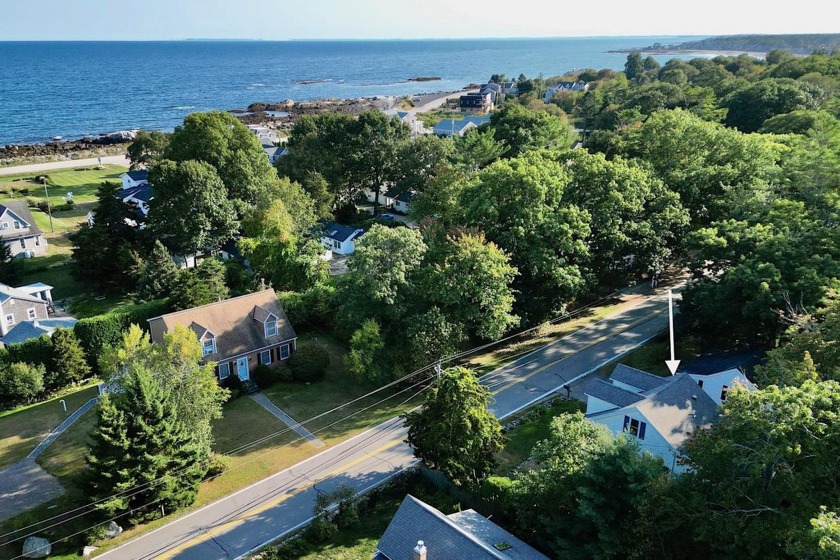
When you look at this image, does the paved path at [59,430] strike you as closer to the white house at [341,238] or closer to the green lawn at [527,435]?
the green lawn at [527,435]

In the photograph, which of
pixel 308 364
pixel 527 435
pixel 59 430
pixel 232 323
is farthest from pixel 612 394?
pixel 59 430

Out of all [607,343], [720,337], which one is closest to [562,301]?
[607,343]

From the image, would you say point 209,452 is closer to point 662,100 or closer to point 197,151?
point 197,151

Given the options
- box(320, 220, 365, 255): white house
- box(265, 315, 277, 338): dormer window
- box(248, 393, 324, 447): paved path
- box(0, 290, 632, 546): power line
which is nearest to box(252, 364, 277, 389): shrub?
box(248, 393, 324, 447): paved path

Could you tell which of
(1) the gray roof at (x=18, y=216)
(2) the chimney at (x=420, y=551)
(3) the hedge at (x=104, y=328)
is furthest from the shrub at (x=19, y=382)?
(1) the gray roof at (x=18, y=216)

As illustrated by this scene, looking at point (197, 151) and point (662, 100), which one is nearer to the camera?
point (197, 151)

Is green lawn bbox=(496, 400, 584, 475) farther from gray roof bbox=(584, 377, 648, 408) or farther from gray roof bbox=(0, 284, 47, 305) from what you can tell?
gray roof bbox=(0, 284, 47, 305)
